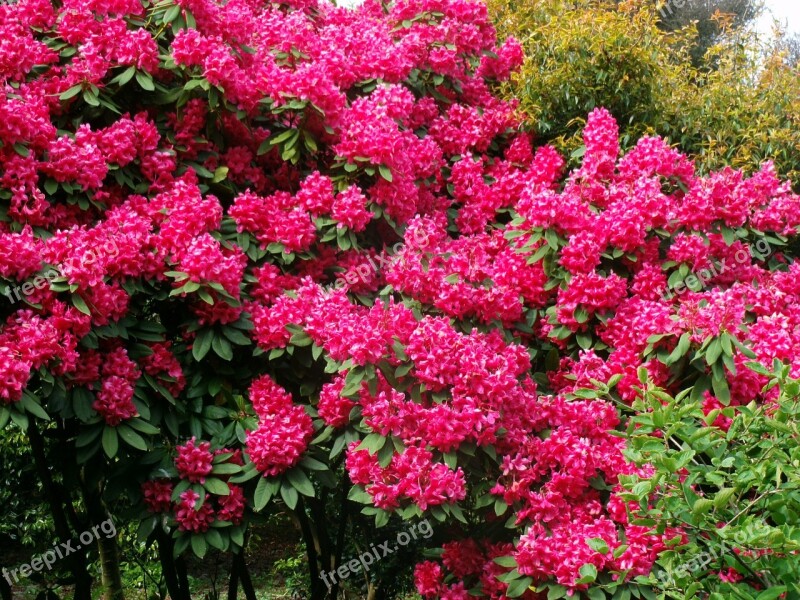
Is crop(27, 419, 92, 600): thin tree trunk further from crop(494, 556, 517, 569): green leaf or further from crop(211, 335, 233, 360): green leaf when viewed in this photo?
crop(494, 556, 517, 569): green leaf

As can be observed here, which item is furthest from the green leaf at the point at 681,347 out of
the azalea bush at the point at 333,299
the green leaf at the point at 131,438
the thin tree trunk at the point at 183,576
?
the thin tree trunk at the point at 183,576

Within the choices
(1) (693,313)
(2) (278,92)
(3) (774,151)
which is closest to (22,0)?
(2) (278,92)

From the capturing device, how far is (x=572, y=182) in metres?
4.62

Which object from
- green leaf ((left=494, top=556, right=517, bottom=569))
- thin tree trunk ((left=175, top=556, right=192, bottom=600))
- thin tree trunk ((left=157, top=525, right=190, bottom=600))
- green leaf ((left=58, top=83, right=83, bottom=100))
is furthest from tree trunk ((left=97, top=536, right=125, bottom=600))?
green leaf ((left=494, top=556, right=517, bottom=569))

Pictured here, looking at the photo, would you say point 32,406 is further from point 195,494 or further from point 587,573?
point 587,573

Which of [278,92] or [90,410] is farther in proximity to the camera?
[278,92]

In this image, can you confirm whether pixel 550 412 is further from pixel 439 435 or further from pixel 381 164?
pixel 381 164

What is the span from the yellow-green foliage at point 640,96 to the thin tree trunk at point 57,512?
3.16 meters

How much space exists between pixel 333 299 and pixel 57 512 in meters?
1.88

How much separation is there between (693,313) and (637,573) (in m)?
1.05

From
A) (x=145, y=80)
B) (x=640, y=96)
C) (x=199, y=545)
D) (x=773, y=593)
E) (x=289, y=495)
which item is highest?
(x=640, y=96)

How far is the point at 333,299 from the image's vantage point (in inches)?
153

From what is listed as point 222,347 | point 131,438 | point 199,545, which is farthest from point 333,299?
point 199,545

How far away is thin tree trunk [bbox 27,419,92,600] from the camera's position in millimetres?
4152
